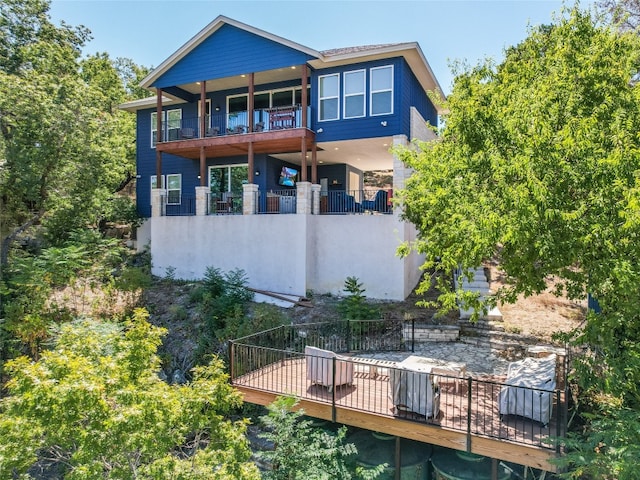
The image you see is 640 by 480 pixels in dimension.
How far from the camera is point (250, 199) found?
627 inches

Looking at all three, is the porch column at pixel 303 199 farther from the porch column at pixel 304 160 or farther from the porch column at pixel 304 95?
the porch column at pixel 304 95

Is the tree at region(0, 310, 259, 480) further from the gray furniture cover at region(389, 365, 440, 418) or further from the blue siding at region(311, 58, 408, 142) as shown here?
→ the blue siding at region(311, 58, 408, 142)

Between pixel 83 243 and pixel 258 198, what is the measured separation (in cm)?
817

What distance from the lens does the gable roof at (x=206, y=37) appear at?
1508 centimetres

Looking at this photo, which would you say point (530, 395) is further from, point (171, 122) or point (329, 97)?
point (171, 122)

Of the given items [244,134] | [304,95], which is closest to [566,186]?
[304,95]

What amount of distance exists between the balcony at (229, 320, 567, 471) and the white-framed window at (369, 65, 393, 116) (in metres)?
9.48

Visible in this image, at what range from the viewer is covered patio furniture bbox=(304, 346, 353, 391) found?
758 centimetres

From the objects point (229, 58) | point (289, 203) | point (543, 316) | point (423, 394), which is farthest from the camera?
point (229, 58)

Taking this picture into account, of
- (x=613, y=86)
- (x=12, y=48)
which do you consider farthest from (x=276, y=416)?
(x=12, y=48)

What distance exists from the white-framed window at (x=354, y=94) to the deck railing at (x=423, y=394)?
30.6ft

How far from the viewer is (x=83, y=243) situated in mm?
17297

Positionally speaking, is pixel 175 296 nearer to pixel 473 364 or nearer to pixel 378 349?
pixel 378 349

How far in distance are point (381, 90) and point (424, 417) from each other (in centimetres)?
1199
